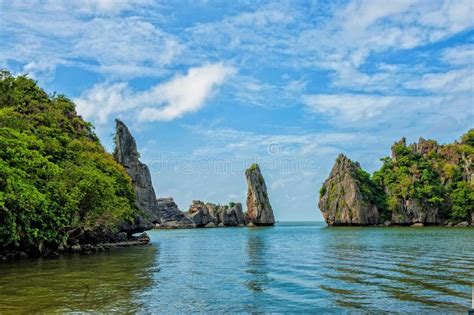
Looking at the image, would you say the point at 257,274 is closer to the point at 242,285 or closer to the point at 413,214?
the point at 242,285

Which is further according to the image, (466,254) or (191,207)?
(191,207)

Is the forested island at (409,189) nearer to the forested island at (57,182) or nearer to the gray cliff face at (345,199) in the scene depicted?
the gray cliff face at (345,199)

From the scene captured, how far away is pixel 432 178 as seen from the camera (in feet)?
371

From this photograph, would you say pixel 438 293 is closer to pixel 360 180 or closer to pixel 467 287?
pixel 467 287

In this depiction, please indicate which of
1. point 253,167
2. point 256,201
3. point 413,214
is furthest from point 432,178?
point 253,167

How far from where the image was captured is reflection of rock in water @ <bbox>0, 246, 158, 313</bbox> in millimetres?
15914

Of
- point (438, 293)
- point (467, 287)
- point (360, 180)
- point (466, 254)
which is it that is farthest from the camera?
point (360, 180)

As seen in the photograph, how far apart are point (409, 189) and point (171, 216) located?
6917 cm

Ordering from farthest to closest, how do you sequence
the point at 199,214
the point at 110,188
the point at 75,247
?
the point at 199,214 < the point at 110,188 < the point at 75,247

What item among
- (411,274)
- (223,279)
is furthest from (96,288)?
(411,274)

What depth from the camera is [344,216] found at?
111625mm

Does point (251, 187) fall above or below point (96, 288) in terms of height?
above

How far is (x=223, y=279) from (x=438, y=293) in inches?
406

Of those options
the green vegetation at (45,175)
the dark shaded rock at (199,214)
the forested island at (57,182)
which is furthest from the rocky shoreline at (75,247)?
the dark shaded rock at (199,214)
